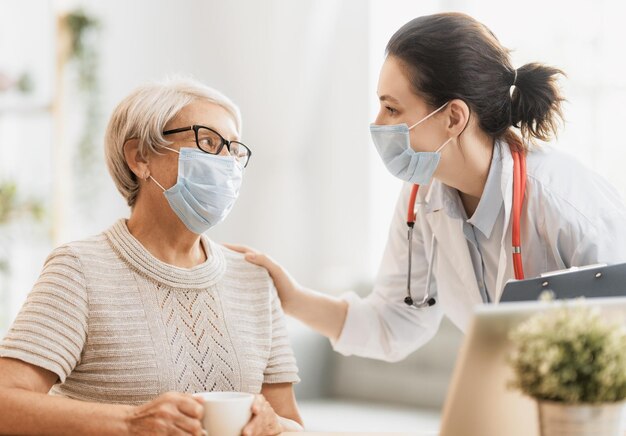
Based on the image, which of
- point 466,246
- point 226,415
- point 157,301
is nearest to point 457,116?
point 466,246

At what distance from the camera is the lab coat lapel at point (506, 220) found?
172 centimetres

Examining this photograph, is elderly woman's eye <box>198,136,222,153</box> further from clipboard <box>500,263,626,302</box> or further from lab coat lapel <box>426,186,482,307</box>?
clipboard <box>500,263,626,302</box>

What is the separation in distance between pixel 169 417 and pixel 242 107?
3.34 m

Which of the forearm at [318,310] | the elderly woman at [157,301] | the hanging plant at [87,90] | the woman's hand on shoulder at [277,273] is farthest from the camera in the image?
the hanging plant at [87,90]

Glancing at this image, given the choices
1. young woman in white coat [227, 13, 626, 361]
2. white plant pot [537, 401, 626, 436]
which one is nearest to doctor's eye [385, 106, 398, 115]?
young woman in white coat [227, 13, 626, 361]

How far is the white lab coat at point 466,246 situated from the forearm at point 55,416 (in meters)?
0.87

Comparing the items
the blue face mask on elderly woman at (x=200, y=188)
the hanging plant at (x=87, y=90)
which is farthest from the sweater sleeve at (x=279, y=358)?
the hanging plant at (x=87, y=90)

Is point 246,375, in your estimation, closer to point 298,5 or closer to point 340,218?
point 340,218

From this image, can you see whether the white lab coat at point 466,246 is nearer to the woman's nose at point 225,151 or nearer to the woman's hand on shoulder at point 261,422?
the woman's nose at point 225,151

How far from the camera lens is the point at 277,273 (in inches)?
74.1

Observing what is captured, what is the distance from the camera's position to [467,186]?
6.02ft

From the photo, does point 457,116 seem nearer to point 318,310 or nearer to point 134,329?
point 318,310

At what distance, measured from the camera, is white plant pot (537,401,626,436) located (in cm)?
96

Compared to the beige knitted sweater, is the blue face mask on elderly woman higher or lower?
higher
